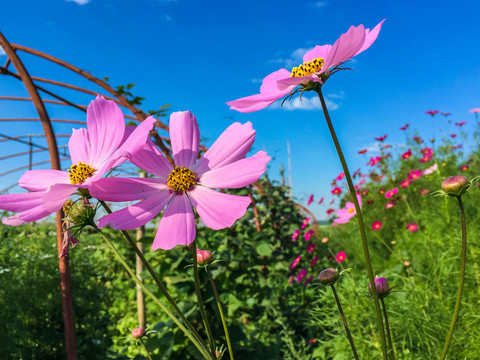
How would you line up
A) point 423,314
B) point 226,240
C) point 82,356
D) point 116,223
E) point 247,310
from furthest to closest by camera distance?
point 247,310, point 226,240, point 82,356, point 423,314, point 116,223

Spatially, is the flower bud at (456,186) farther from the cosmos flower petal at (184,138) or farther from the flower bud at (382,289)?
the cosmos flower petal at (184,138)

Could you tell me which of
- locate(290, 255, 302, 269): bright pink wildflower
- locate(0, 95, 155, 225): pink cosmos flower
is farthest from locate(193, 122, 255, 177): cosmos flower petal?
locate(290, 255, 302, 269): bright pink wildflower

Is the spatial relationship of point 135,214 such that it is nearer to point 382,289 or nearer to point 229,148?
point 229,148

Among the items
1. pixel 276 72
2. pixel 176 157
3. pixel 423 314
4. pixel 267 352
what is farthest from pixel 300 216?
pixel 176 157

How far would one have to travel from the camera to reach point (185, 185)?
1.58 feet

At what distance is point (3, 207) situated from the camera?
433mm

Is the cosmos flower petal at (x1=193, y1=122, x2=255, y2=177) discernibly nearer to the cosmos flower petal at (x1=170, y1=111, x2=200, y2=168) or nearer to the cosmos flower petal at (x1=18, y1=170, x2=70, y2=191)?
the cosmos flower petal at (x1=170, y1=111, x2=200, y2=168)

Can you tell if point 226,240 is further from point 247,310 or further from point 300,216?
point 300,216

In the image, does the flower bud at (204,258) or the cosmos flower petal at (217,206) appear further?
the flower bud at (204,258)

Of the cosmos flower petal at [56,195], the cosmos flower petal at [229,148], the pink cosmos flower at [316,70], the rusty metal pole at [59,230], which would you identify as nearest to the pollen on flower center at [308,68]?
the pink cosmos flower at [316,70]

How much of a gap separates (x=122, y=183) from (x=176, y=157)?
96 mm

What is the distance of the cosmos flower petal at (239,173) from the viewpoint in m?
0.44

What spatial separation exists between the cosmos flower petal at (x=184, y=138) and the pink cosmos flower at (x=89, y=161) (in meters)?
0.06

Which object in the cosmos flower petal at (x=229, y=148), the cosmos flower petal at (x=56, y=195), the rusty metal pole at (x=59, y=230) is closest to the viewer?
the cosmos flower petal at (x=56, y=195)
